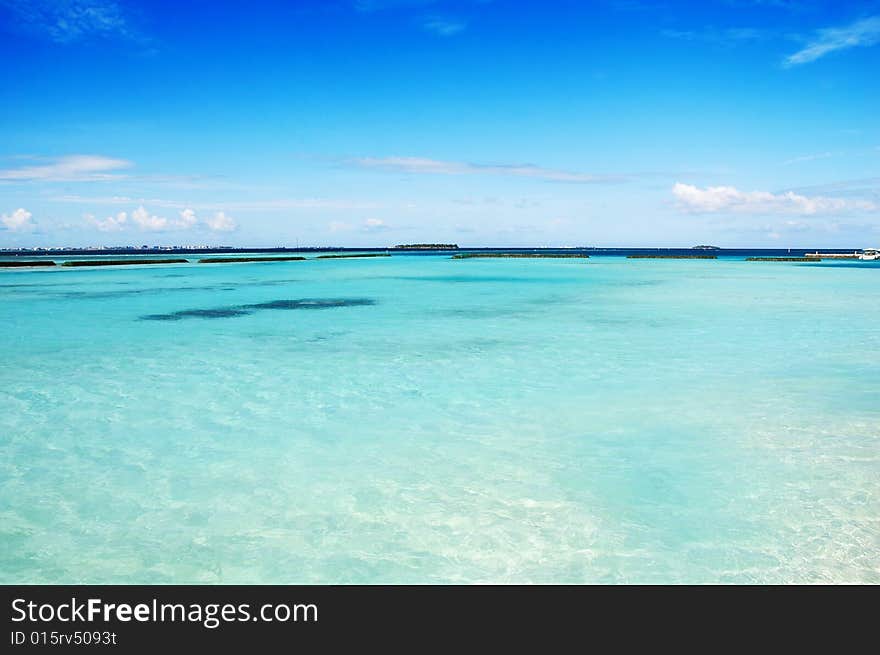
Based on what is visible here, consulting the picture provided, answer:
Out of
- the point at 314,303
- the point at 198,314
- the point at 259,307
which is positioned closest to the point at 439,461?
the point at 198,314

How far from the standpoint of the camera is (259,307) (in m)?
25.8

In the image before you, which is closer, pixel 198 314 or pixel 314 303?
pixel 198 314

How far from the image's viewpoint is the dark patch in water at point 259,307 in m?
22.4

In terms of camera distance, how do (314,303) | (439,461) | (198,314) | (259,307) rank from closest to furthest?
(439,461) < (198,314) < (259,307) < (314,303)

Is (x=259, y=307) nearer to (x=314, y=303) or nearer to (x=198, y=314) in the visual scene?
(x=314, y=303)

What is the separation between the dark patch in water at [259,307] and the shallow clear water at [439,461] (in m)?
6.21

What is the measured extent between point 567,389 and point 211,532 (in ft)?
23.1

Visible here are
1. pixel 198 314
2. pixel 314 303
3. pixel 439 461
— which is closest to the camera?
pixel 439 461

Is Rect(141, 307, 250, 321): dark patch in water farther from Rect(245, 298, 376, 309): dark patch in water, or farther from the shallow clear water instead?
the shallow clear water

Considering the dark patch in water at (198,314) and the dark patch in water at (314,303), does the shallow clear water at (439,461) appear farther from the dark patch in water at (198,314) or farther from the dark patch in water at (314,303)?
the dark patch in water at (314,303)

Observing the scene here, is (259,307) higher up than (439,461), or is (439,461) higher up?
(259,307)

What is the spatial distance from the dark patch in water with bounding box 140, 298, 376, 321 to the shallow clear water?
244 inches

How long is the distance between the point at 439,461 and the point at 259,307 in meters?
20.4
